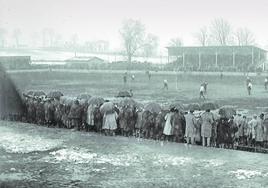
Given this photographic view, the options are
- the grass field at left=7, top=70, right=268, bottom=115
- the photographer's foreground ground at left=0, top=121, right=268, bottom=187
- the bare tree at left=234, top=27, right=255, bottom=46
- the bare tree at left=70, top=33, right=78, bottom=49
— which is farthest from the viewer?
the bare tree at left=70, top=33, right=78, bottom=49

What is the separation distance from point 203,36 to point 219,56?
1509 inches

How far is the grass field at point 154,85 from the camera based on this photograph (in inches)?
1096

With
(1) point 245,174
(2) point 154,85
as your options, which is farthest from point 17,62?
(1) point 245,174

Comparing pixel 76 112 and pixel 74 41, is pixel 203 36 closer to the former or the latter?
pixel 74 41

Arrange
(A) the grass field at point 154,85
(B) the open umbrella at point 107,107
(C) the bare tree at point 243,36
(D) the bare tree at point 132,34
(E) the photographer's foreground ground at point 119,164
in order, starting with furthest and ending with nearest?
(C) the bare tree at point 243,36
(D) the bare tree at point 132,34
(A) the grass field at point 154,85
(B) the open umbrella at point 107,107
(E) the photographer's foreground ground at point 119,164

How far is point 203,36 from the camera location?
288 ft

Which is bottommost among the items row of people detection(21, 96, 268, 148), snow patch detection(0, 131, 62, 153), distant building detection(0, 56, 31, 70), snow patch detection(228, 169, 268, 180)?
snow patch detection(228, 169, 268, 180)

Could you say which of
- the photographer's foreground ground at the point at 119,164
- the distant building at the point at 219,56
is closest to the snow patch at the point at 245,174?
the photographer's foreground ground at the point at 119,164

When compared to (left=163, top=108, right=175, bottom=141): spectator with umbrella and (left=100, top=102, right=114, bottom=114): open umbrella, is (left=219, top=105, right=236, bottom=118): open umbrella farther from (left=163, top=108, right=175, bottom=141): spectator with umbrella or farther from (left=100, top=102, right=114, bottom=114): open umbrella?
(left=100, top=102, right=114, bottom=114): open umbrella

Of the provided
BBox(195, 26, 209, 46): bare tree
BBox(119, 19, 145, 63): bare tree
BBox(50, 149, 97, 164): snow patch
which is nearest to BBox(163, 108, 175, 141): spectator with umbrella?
BBox(50, 149, 97, 164): snow patch

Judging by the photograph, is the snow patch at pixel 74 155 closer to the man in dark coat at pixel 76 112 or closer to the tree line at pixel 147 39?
the man in dark coat at pixel 76 112

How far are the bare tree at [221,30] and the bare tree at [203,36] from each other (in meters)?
1.69

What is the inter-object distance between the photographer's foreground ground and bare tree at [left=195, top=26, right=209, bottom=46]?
76058mm

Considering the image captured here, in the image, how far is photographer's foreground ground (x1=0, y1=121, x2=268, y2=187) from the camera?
9406mm
